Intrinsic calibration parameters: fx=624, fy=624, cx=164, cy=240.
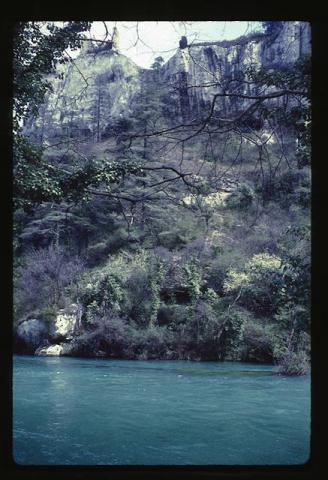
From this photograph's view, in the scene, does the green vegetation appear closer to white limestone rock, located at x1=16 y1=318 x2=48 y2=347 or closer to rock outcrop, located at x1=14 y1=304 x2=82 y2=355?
rock outcrop, located at x1=14 y1=304 x2=82 y2=355

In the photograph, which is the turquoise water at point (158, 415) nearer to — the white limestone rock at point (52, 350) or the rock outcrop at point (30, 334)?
the white limestone rock at point (52, 350)

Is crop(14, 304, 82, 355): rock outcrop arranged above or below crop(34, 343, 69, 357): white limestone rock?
above

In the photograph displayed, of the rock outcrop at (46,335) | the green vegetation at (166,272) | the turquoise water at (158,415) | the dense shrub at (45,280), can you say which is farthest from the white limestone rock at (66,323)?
the turquoise water at (158,415)

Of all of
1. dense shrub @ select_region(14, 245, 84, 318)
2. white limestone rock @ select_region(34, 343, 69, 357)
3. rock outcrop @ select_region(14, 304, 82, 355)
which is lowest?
white limestone rock @ select_region(34, 343, 69, 357)

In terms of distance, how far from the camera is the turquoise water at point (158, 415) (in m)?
6.23

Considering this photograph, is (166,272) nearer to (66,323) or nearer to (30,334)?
(66,323)

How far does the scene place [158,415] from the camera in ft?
27.9

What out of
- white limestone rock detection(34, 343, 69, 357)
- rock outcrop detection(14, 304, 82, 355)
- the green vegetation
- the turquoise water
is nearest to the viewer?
the turquoise water

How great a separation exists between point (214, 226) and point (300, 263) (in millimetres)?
14156

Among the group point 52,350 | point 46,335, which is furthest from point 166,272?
point 52,350

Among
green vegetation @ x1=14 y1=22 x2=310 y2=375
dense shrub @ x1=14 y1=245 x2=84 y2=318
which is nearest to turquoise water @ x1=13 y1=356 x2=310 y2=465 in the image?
green vegetation @ x1=14 y1=22 x2=310 y2=375

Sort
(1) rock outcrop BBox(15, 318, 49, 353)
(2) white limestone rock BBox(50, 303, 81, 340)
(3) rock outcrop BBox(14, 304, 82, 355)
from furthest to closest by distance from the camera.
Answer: (2) white limestone rock BBox(50, 303, 81, 340) → (1) rock outcrop BBox(15, 318, 49, 353) → (3) rock outcrop BBox(14, 304, 82, 355)

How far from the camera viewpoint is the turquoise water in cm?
623
